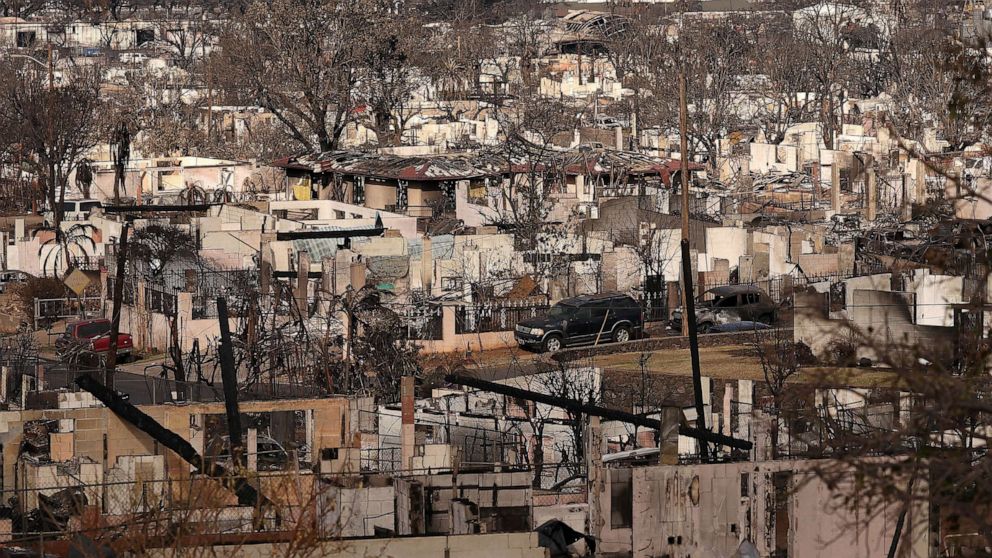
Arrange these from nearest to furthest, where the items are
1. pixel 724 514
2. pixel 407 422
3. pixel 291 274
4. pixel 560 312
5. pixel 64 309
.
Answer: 1. pixel 724 514
2. pixel 407 422
3. pixel 560 312
4. pixel 291 274
5. pixel 64 309

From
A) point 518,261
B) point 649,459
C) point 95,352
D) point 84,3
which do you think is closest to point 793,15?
point 84,3

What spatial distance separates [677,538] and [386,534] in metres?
2.26

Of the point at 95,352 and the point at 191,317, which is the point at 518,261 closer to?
the point at 191,317

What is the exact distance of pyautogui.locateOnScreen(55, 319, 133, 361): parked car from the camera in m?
25.1

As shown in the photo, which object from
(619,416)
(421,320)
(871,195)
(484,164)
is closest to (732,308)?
(421,320)

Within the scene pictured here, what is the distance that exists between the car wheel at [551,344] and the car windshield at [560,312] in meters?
0.41

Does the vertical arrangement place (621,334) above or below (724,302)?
below

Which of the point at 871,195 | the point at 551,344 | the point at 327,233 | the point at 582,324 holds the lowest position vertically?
the point at 551,344

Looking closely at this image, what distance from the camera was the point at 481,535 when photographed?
42.6ft

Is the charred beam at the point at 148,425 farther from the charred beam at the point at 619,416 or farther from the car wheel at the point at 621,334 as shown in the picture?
the car wheel at the point at 621,334

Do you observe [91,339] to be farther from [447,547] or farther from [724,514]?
[447,547]

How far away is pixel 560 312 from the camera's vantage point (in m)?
27.0

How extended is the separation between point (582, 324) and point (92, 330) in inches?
277

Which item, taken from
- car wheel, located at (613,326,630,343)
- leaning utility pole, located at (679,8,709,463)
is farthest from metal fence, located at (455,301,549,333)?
leaning utility pole, located at (679,8,709,463)
